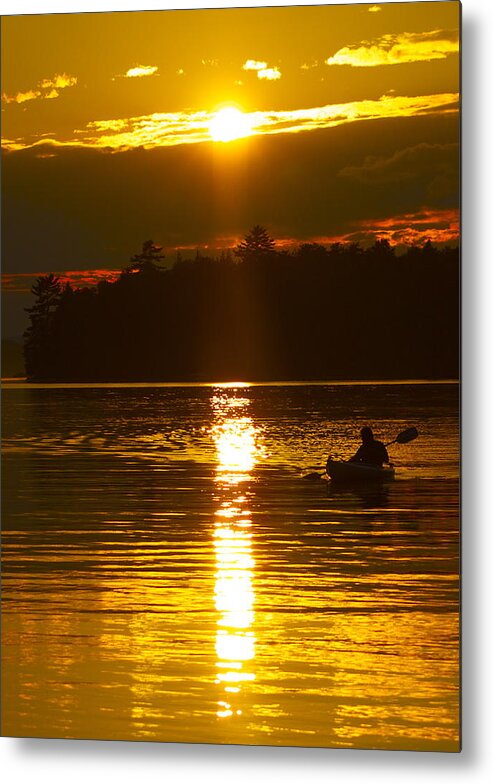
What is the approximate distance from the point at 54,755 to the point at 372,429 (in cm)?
163

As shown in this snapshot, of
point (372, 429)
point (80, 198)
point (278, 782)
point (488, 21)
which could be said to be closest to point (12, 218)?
point (80, 198)

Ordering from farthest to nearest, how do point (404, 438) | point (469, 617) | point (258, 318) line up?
point (258, 318), point (404, 438), point (469, 617)

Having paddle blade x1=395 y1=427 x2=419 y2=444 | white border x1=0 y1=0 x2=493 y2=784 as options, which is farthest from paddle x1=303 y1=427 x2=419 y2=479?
white border x1=0 y1=0 x2=493 y2=784

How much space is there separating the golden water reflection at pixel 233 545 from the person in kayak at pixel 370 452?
1.22 ft

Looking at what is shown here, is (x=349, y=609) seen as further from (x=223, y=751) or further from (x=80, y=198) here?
(x=80, y=198)

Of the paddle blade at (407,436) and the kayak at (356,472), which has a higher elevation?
the paddle blade at (407,436)

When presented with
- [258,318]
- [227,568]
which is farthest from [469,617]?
[258,318]

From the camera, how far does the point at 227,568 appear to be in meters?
4.94

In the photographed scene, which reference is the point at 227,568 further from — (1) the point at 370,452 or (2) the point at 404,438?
(2) the point at 404,438

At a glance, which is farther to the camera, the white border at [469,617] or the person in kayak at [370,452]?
the person in kayak at [370,452]

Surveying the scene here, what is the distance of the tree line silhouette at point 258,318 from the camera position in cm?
488

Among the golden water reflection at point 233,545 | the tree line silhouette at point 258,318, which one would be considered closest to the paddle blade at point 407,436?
the tree line silhouette at point 258,318

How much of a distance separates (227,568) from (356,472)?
58 cm

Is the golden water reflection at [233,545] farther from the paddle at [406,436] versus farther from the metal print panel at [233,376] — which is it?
the paddle at [406,436]
